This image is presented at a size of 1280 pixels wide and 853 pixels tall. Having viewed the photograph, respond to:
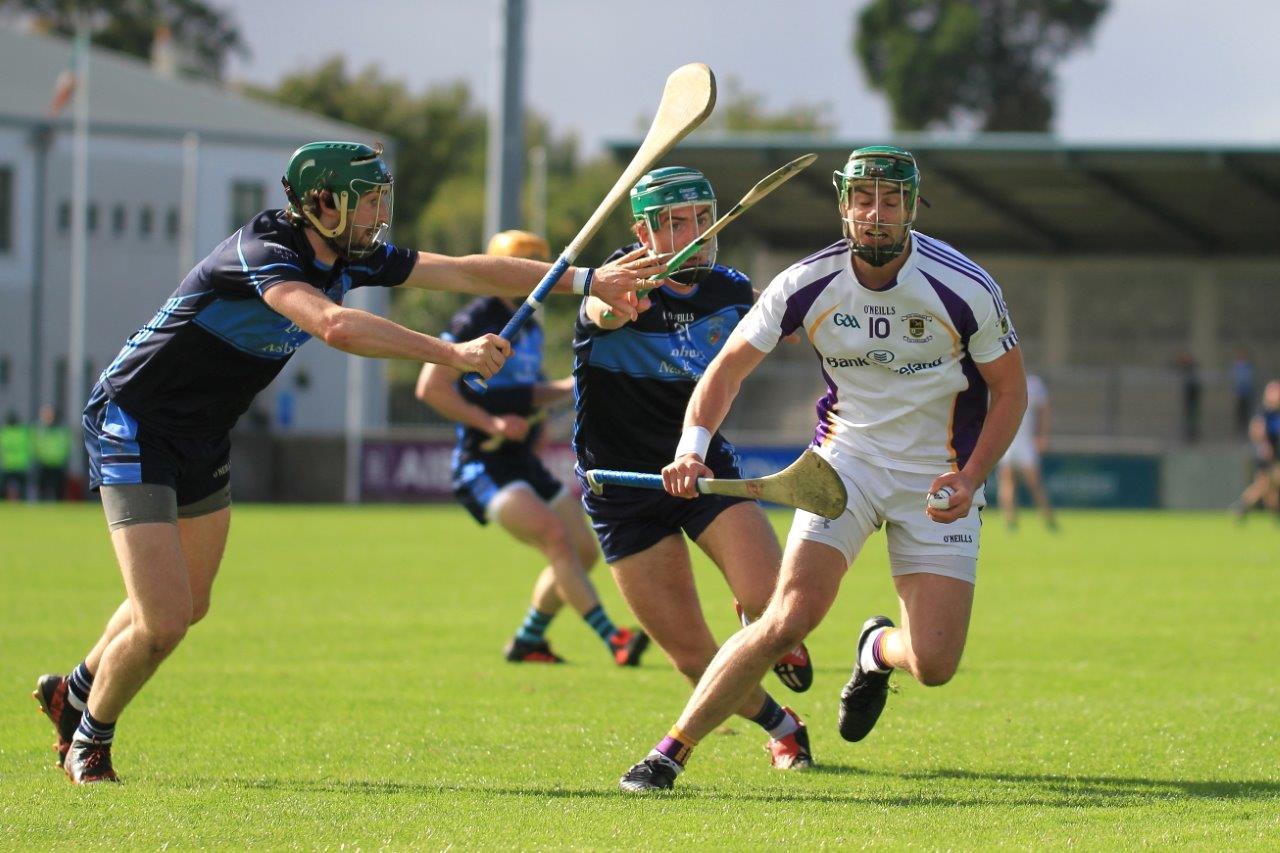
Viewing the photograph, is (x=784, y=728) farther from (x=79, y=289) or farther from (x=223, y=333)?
(x=79, y=289)

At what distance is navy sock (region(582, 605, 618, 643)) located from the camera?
390 inches

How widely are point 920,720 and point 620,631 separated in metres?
2.49

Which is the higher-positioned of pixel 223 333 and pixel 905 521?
pixel 223 333

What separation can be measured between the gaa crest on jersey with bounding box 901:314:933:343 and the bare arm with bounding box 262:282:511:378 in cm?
136

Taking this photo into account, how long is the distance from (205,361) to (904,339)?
241 centimetres

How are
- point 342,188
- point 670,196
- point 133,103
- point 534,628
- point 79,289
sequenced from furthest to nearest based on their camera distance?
1. point 133,103
2. point 79,289
3. point 534,628
4. point 670,196
5. point 342,188

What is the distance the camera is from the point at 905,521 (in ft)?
20.2

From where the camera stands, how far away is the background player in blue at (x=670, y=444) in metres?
6.62

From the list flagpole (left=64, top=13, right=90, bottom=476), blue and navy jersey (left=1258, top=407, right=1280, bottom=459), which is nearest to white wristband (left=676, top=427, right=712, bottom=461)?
blue and navy jersey (left=1258, top=407, right=1280, bottom=459)

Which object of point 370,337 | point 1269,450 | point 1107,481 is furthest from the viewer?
point 1107,481

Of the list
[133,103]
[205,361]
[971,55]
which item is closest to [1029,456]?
[205,361]

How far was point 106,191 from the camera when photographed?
43156 mm

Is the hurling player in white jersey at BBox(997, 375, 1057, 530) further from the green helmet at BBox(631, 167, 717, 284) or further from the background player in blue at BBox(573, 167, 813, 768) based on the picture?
the green helmet at BBox(631, 167, 717, 284)

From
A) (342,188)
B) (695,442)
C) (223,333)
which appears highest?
(342,188)
